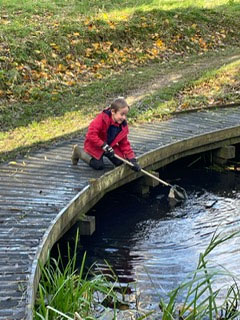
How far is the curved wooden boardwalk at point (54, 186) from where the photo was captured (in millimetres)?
5594

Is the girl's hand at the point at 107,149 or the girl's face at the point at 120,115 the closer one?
the girl's face at the point at 120,115

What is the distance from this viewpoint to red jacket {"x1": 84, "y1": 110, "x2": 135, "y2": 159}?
8500 mm

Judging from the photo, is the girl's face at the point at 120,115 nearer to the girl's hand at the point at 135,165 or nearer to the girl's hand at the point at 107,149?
the girl's hand at the point at 107,149

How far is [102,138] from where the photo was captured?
28.6 feet

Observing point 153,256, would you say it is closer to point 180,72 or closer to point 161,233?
point 161,233

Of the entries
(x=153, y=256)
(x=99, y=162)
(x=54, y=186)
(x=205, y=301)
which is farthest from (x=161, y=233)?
(x=205, y=301)

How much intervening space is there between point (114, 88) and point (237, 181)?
4433 millimetres

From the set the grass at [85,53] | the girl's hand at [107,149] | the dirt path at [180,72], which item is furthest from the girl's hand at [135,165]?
the dirt path at [180,72]

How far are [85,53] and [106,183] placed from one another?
836 centimetres

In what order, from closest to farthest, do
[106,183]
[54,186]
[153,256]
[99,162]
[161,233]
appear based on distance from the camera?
[153,256] < [54,186] < [161,233] < [106,183] < [99,162]

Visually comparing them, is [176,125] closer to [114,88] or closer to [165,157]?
[165,157]

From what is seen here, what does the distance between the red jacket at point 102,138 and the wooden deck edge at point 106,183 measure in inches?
12.9

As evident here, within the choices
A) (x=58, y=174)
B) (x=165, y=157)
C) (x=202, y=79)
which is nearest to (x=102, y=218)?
(x=58, y=174)

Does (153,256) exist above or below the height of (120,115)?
below
